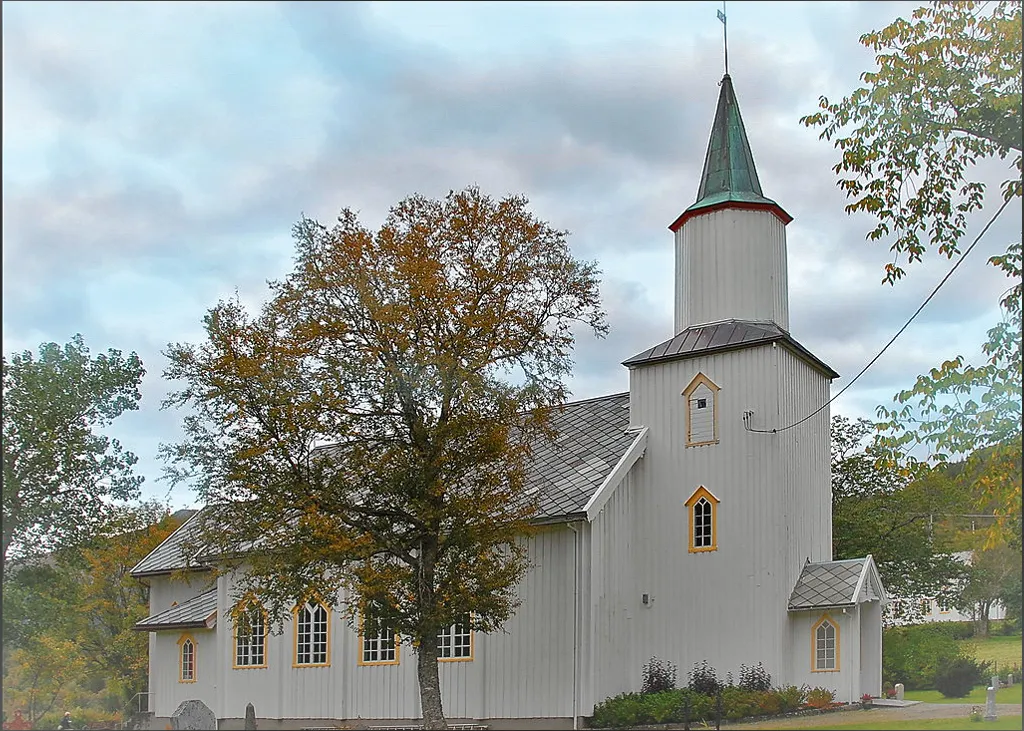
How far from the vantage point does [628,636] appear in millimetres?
25641

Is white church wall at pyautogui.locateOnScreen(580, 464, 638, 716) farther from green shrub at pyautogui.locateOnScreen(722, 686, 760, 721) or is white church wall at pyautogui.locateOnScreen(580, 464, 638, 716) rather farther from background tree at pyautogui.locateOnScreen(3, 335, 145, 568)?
background tree at pyautogui.locateOnScreen(3, 335, 145, 568)

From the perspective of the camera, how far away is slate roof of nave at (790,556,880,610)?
24458mm

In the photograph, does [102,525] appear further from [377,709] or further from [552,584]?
[552,584]

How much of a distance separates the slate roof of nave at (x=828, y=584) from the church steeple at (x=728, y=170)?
8.50m

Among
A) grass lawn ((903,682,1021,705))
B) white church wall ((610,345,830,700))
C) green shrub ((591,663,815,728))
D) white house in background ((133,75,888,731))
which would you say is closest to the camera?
green shrub ((591,663,815,728))

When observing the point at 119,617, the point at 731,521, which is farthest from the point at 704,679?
the point at 119,617

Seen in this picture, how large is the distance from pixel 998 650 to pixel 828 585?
13.3 meters

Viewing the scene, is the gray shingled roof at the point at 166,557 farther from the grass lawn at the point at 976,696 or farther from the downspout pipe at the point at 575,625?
the grass lawn at the point at 976,696

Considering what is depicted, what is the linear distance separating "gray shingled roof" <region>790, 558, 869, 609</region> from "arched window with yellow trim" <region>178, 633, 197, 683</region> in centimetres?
1731

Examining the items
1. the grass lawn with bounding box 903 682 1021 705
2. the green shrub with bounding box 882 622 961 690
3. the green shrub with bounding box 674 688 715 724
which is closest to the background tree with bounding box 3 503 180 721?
the green shrub with bounding box 674 688 715 724

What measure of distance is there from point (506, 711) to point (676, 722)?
416 centimetres

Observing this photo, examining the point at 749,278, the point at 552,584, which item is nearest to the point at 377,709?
the point at 552,584

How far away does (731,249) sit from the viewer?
1101 inches

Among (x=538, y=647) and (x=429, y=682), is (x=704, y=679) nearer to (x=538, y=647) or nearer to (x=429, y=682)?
(x=538, y=647)
